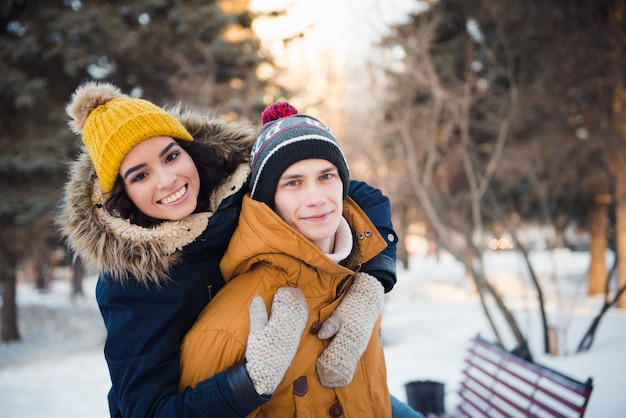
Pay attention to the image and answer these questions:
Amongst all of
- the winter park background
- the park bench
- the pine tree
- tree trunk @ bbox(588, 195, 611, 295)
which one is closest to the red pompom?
the park bench

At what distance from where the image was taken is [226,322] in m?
1.68

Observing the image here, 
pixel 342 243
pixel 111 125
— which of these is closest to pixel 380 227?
pixel 342 243

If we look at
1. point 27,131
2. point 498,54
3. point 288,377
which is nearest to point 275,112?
point 288,377

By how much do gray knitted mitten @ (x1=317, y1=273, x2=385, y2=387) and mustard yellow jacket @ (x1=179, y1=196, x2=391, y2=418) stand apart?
6 cm

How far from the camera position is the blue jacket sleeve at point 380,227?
213 cm

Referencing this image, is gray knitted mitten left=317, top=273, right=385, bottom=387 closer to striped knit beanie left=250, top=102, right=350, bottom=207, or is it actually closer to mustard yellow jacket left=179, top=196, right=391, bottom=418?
mustard yellow jacket left=179, top=196, right=391, bottom=418

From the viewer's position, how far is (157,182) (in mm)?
1951

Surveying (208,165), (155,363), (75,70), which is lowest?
(155,363)

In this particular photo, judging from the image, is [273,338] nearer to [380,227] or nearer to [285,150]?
[285,150]

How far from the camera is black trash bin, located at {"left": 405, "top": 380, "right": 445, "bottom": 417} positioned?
4340mm

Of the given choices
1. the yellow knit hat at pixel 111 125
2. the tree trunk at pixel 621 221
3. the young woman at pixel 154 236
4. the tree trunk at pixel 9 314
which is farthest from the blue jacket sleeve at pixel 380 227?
the tree trunk at pixel 9 314

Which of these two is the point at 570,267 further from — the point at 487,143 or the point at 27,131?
the point at 27,131

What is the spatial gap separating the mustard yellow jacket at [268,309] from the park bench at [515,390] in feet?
5.30

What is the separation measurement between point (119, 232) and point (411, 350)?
705 cm
